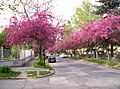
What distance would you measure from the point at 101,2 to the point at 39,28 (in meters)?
19.1

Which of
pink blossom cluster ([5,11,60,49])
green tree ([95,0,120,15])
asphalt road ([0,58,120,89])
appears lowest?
asphalt road ([0,58,120,89])

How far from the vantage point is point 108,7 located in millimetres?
46781

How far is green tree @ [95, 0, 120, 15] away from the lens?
149 feet

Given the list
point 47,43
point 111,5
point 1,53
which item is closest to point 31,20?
point 47,43

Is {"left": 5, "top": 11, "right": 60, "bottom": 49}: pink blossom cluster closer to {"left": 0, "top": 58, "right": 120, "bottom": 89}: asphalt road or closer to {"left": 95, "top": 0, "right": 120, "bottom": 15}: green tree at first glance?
{"left": 0, "top": 58, "right": 120, "bottom": 89}: asphalt road

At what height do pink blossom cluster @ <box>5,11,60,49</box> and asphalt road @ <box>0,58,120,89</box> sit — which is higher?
pink blossom cluster @ <box>5,11,60,49</box>

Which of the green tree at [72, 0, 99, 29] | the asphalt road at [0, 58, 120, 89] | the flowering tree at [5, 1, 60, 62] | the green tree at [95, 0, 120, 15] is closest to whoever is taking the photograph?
the asphalt road at [0, 58, 120, 89]

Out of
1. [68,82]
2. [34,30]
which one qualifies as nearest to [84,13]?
[34,30]

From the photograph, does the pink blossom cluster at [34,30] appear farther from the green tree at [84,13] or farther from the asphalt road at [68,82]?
the green tree at [84,13]

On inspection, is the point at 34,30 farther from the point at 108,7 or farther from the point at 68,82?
the point at 108,7

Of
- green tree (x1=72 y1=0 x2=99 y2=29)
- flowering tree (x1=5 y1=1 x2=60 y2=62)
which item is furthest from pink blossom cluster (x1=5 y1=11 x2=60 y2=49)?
green tree (x1=72 y1=0 x2=99 y2=29)

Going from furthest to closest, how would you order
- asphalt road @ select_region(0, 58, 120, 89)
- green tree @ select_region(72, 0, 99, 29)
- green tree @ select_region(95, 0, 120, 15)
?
green tree @ select_region(72, 0, 99, 29)
green tree @ select_region(95, 0, 120, 15)
asphalt road @ select_region(0, 58, 120, 89)

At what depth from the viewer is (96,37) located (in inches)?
1651

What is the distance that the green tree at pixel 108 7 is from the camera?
45319mm
